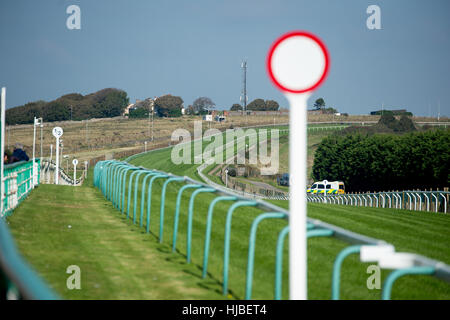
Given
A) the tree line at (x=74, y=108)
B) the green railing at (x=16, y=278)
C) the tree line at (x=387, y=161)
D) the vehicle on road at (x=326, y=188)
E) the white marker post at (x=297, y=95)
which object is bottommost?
the vehicle on road at (x=326, y=188)

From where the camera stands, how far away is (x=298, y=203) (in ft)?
12.6

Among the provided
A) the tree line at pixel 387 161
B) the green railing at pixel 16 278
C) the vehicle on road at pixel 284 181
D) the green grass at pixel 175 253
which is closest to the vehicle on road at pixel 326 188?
the tree line at pixel 387 161

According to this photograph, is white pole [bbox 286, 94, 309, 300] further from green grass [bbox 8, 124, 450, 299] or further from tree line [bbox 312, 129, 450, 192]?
tree line [bbox 312, 129, 450, 192]

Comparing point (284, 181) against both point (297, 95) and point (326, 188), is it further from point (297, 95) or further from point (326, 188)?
point (297, 95)

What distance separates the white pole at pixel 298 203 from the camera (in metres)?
3.79

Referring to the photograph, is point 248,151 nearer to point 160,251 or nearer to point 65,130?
point 65,130

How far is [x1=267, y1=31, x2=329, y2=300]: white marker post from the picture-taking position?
150 inches

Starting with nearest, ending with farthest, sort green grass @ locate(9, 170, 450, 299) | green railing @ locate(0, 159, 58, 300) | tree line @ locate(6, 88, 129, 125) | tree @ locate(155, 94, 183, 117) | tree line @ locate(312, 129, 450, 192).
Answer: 1. green railing @ locate(0, 159, 58, 300)
2. green grass @ locate(9, 170, 450, 299)
3. tree line @ locate(312, 129, 450, 192)
4. tree line @ locate(6, 88, 129, 125)
5. tree @ locate(155, 94, 183, 117)

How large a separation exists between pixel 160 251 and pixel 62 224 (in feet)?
10.7

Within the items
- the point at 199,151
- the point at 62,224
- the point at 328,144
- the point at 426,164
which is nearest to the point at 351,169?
the point at 328,144

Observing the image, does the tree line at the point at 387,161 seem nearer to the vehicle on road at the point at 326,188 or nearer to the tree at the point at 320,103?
the vehicle on road at the point at 326,188

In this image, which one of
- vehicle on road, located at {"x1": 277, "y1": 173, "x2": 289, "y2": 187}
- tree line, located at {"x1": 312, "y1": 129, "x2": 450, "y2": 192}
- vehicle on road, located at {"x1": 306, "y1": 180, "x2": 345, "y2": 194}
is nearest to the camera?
vehicle on road, located at {"x1": 306, "y1": 180, "x2": 345, "y2": 194}

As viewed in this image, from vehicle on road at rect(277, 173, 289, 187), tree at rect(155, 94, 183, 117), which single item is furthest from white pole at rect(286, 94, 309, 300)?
tree at rect(155, 94, 183, 117)

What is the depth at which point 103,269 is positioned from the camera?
25.4ft
